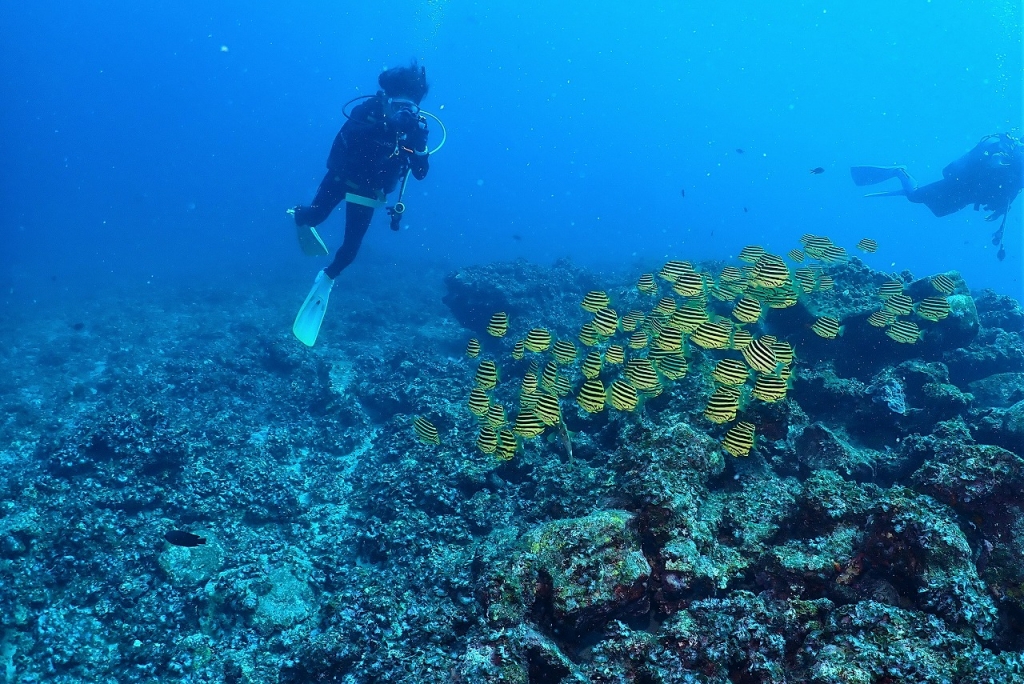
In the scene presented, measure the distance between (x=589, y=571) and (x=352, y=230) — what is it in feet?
30.4

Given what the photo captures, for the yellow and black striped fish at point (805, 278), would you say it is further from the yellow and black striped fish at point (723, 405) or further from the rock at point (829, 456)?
the yellow and black striped fish at point (723, 405)

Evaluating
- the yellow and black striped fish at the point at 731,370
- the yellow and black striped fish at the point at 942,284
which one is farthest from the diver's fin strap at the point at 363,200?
the yellow and black striped fish at the point at 942,284

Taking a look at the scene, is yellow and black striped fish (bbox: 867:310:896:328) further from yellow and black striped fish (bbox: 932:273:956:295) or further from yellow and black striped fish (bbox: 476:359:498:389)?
yellow and black striped fish (bbox: 476:359:498:389)

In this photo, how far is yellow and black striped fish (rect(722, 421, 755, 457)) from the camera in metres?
4.96

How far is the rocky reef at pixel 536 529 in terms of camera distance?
10.5 feet

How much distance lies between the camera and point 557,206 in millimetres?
114562

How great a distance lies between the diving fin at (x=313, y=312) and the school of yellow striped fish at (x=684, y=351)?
4342mm

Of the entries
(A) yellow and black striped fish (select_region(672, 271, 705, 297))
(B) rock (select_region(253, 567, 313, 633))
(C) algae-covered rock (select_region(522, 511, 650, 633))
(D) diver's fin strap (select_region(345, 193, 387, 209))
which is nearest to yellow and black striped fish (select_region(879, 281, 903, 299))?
(A) yellow and black striped fish (select_region(672, 271, 705, 297))

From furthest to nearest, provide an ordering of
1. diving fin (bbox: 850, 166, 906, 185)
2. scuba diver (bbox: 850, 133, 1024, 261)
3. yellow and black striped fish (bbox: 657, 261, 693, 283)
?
diving fin (bbox: 850, 166, 906, 185)
scuba diver (bbox: 850, 133, 1024, 261)
yellow and black striped fish (bbox: 657, 261, 693, 283)

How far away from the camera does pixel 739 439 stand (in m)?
4.97

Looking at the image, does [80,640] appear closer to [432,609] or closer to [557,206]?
[432,609]

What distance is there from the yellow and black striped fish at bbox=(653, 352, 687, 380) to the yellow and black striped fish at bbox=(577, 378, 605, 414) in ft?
4.97

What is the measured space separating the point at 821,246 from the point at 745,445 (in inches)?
215

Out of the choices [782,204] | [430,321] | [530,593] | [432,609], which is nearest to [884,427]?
[530,593]
